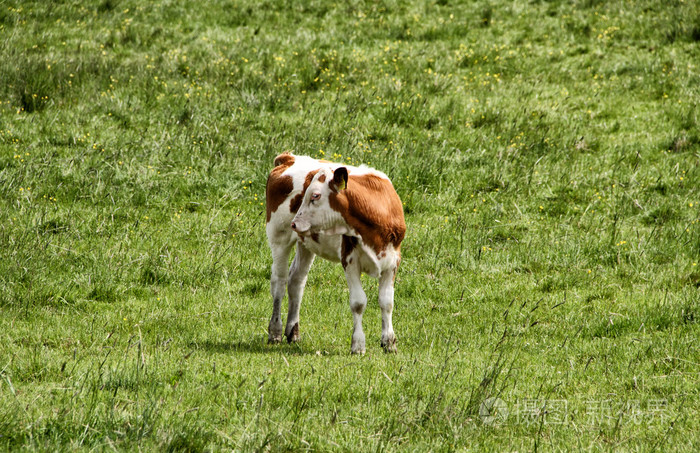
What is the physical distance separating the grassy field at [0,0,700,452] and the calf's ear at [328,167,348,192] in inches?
64.0

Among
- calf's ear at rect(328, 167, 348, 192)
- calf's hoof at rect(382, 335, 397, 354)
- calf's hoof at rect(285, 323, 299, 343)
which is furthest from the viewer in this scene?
calf's hoof at rect(285, 323, 299, 343)

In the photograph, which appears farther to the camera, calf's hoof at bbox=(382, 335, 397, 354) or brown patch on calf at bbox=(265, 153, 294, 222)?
brown patch on calf at bbox=(265, 153, 294, 222)

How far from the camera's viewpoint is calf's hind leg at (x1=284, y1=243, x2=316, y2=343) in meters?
7.85

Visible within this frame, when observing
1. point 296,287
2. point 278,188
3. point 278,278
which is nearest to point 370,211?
point 278,188

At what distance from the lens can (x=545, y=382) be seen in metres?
6.39

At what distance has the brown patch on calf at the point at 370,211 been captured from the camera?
23.3 ft

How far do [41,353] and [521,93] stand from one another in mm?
11457

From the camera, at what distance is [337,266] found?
33.5 feet

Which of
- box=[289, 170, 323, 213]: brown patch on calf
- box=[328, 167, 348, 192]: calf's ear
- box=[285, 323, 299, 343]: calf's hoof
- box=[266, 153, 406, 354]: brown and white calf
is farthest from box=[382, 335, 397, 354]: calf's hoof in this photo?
box=[289, 170, 323, 213]: brown patch on calf

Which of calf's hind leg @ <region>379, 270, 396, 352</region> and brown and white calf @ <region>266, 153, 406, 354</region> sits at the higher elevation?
brown and white calf @ <region>266, 153, 406, 354</region>

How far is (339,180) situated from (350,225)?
0.46m

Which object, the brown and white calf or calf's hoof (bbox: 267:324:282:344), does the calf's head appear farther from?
calf's hoof (bbox: 267:324:282:344)
